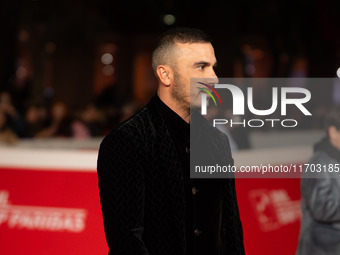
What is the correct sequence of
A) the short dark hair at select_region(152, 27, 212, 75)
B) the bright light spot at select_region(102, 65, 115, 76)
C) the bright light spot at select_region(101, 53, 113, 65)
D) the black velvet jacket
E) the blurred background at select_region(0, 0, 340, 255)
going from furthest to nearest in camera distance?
the bright light spot at select_region(102, 65, 115, 76) → the bright light spot at select_region(101, 53, 113, 65) → the blurred background at select_region(0, 0, 340, 255) → the short dark hair at select_region(152, 27, 212, 75) → the black velvet jacket

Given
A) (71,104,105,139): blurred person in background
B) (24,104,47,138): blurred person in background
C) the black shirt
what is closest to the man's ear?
the black shirt

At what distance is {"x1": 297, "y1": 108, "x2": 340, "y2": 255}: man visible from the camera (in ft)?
12.3

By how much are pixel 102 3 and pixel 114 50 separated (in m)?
16.2

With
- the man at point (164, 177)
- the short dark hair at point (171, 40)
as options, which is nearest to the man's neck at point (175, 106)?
the man at point (164, 177)

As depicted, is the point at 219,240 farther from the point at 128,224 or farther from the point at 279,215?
the point at 279,215

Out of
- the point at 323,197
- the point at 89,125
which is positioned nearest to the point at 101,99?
the point at 89,125

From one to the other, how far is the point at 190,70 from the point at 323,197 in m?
1.75

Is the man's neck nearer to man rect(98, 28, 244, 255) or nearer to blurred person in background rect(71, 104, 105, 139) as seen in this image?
man rect(98, 28, 244, 255)

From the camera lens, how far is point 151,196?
7.63ft

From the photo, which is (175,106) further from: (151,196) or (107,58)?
(107,58)

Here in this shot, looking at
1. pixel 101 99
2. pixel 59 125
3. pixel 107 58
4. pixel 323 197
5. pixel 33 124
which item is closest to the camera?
pixel 323 197

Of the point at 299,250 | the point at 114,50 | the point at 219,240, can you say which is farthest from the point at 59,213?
the point at 114,50

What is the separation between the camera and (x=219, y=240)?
2467mm

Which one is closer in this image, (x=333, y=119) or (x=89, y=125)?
(x=333, y=119)
